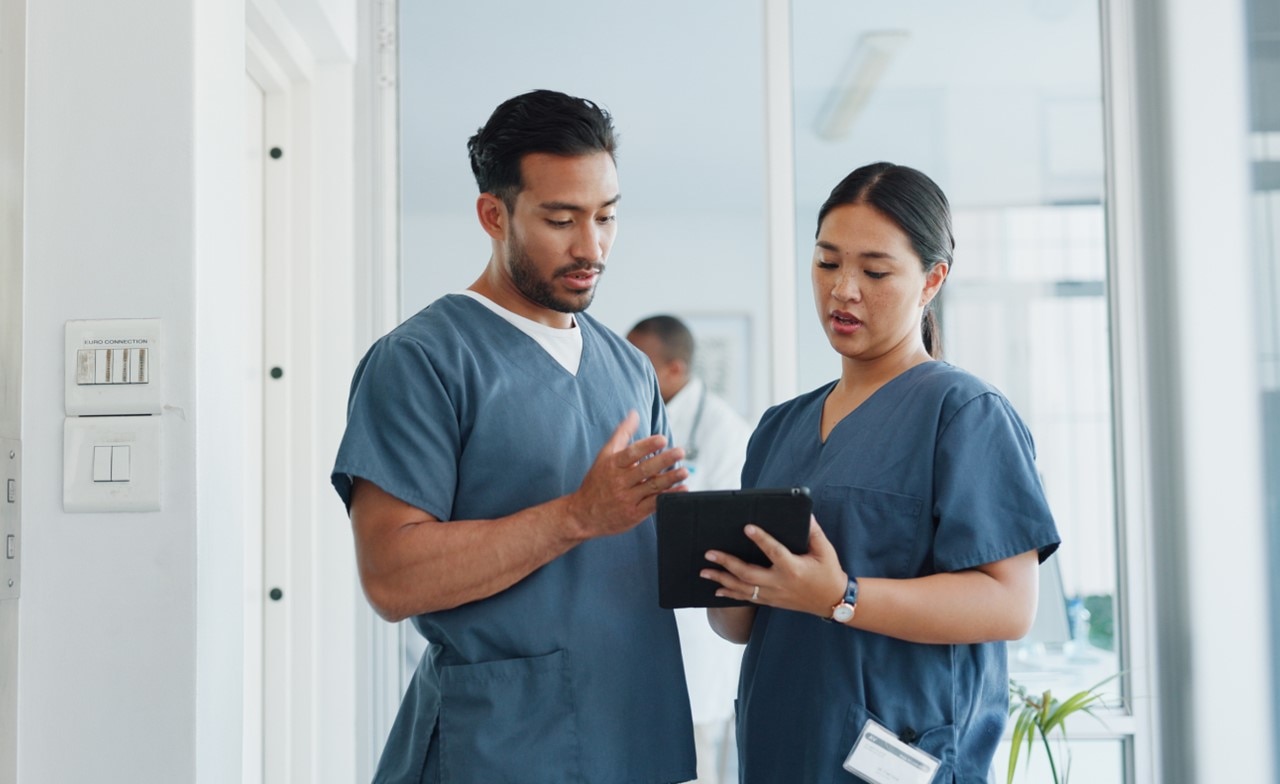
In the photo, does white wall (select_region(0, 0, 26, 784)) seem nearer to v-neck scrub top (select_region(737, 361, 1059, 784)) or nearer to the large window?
v-neck scrub top (select_region(737, 361, 1059, 784))

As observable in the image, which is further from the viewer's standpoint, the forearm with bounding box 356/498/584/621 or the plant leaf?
the plant leaf

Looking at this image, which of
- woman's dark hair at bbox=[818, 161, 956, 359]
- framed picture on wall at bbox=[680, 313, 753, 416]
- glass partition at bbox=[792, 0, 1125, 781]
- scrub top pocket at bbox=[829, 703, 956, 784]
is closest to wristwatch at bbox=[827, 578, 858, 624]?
scrub top pocket at bbox=[829, 703, 956, 784]

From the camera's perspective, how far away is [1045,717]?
2525mm

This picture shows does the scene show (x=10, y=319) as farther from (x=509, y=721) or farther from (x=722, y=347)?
(x=722, y=347)

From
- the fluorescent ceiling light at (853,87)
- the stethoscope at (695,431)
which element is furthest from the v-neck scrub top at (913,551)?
the stethoscope at (695,431)

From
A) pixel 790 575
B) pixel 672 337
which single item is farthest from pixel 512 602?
pixel 672 337

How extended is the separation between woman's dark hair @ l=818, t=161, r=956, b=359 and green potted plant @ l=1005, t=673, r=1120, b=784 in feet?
4.58

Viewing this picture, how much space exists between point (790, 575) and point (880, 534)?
0.16 meters

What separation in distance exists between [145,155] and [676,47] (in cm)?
183

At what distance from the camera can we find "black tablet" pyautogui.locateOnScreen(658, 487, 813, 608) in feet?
4.05

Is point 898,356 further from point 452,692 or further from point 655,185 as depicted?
point 655,185

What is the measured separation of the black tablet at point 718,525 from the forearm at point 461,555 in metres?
0.11

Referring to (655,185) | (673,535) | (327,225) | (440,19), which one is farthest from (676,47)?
(655,185)

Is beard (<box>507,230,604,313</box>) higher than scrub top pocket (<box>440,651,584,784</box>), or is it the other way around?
beard (<box>507,230,604,313</box>)
